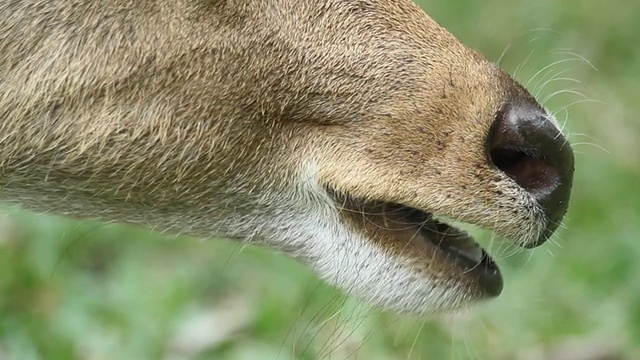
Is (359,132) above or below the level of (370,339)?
above

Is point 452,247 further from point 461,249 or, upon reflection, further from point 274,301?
point 274,301

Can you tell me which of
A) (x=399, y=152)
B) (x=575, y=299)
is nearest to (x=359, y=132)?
(x=399, y=152)

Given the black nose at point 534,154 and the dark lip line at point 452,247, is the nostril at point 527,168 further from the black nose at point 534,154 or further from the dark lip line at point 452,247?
the dark lip line at point 452,247

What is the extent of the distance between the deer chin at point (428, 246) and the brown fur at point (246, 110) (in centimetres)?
1

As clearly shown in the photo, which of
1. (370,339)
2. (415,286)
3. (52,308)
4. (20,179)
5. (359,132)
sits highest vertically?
(359,132)

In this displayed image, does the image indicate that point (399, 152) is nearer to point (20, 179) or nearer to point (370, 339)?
point (20, 179)

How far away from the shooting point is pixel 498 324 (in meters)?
4.78

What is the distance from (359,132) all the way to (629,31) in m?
5.89

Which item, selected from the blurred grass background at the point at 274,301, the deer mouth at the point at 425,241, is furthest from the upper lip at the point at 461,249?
the blurred grass background at the point at 274,301

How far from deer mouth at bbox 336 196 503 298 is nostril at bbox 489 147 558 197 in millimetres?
223

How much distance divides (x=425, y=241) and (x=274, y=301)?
1.65 meters

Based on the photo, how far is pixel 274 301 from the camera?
193 inches

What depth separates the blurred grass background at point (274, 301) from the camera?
4406 mm

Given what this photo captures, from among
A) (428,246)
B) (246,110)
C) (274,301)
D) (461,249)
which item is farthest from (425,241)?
(274,301)
